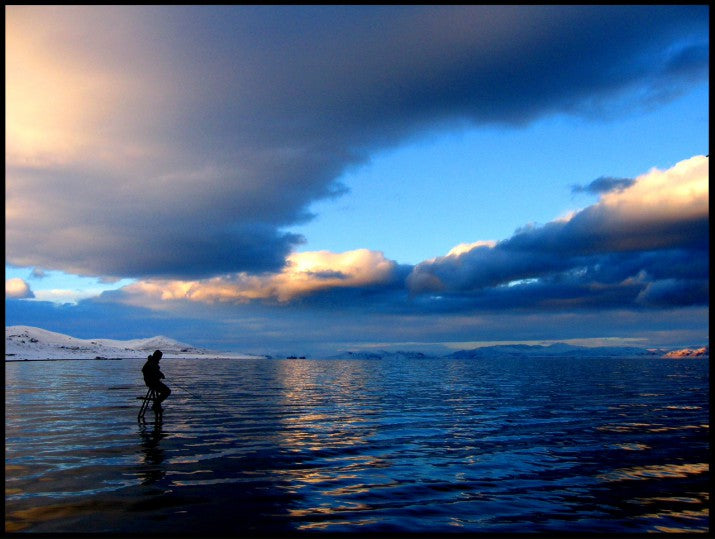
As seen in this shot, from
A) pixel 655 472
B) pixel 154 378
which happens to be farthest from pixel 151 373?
pixel 655 472

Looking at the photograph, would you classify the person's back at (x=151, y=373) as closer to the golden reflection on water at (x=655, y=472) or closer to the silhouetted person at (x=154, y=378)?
the silhouetted person at (x=154, y=378)

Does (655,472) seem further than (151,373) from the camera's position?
No

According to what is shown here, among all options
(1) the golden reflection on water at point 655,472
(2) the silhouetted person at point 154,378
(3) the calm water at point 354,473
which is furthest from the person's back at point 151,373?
(1) the golden reflection on water at point 655,472

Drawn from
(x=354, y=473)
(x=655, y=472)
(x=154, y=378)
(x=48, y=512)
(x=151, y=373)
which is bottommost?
(x=655, y=472)

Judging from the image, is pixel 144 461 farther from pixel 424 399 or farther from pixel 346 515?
pixel 424 399

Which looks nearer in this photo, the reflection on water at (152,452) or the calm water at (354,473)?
the calm water at (354,473)

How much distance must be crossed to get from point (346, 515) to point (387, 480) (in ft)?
12.2

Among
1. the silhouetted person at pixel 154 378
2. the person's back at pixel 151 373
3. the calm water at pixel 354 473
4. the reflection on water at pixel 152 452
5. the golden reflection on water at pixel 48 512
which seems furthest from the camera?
the person's back at pixel 151 373

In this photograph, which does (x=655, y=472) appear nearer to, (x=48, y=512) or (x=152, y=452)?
(x=152, y=452)

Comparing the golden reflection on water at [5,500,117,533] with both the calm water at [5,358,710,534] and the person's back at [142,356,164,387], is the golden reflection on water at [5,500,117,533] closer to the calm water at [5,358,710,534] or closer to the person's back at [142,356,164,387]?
the calm water at [5,358,710,534]

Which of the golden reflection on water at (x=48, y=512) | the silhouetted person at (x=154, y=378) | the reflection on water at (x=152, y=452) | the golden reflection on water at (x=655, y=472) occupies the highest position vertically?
the silhouetted person at (x=154, y=378)

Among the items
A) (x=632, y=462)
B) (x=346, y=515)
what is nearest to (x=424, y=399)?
(x=632, y=462)

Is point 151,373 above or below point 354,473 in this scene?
above

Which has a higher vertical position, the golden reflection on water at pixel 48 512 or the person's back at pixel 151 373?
the person's back at pixel 151 373
